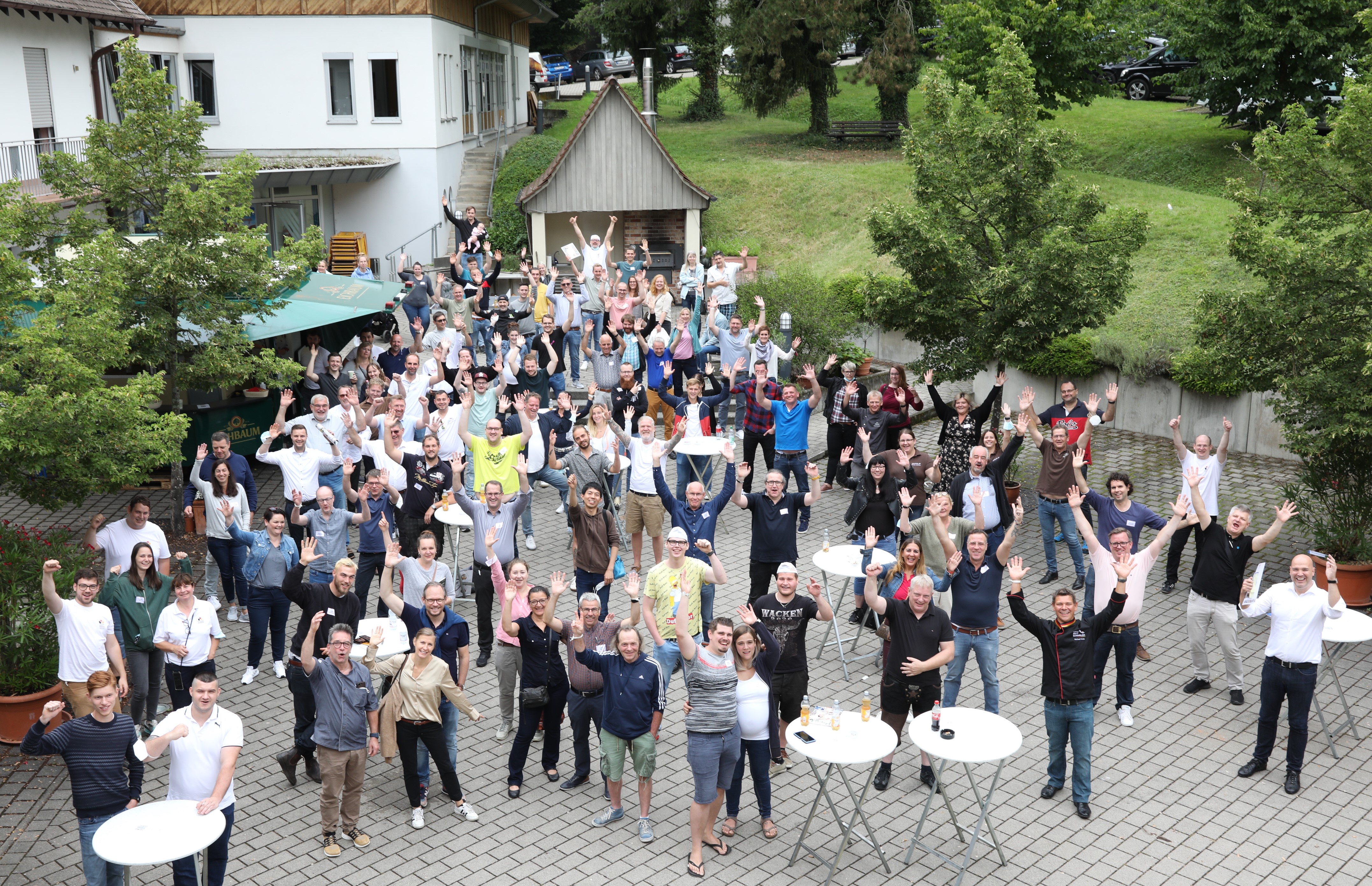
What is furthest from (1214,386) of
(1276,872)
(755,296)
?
(1276,872)

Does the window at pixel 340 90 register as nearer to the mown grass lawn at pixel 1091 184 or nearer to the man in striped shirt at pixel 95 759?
the mown grass lawn at pixel 1091 184

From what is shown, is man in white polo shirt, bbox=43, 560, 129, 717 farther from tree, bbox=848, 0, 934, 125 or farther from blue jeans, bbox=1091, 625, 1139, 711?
tree, bbox=848, 0, 934, 125

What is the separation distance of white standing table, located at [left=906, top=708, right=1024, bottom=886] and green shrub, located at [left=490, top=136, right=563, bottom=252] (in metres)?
21.3

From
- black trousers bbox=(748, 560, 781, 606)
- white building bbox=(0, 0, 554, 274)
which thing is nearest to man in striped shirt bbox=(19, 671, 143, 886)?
black trousers bbox=(748, 560, 781, 606)

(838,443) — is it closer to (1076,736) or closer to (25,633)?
(1076,736)

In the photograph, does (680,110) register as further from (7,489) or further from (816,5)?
(7,489)

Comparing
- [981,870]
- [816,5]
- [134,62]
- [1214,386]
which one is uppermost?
[816,5]

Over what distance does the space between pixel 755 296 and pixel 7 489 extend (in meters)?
11.5

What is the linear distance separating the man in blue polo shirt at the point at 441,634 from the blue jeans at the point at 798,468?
5.89m

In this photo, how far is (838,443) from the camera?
1533cm

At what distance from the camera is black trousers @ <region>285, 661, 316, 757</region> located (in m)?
8.56

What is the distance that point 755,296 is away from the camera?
19.4 metres

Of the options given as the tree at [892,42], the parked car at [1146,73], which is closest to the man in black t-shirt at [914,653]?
the tree at [892,42]

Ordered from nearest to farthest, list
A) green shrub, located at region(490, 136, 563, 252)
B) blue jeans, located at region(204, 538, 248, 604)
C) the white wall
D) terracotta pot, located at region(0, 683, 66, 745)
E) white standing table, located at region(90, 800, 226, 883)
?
white standing table, located at region(90, 800, 226, 883) < terracotta pot, located at region(0, 683, 66, 745) < blue jeans, located at region(204, 538, 248, 604) < the white wall < green shrub, located at region(490, 136, 563, 252)
